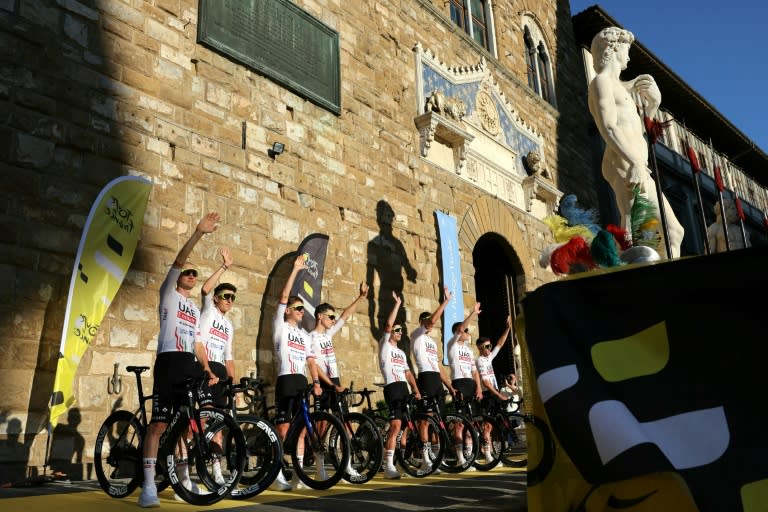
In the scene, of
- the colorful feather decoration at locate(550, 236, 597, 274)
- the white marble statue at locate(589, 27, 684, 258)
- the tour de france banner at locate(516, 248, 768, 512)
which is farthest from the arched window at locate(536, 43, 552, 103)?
the tour de france banner at locate(516, 248, 768, 512)

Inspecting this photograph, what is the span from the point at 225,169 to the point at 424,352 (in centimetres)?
306

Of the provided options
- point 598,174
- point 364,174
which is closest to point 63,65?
point 364,174

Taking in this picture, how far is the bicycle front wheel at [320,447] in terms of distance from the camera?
201 inches

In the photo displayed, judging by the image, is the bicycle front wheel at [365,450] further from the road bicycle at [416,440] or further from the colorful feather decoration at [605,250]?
the colorful feather decoration at [605,250]

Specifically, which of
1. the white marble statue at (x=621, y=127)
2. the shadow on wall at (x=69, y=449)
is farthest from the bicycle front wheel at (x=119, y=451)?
the white marble statue at (x=621, y=127)

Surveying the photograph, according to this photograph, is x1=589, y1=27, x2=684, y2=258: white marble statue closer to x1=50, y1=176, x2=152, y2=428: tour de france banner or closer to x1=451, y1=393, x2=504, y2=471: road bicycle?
x1=451, y1=393, x2=504, y2=471: road bicycle

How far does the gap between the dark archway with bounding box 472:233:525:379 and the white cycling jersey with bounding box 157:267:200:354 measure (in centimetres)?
898

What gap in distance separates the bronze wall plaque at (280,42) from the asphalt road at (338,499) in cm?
507

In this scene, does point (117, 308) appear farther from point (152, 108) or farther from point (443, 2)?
point (443, 2)

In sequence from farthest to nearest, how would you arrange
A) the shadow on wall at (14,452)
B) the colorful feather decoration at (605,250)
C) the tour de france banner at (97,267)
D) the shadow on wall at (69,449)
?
the shadow on wall at (69,449), the tour de france banner at (97,267), the shadow on wall at (14,452), the colorful feather decoration at (605,250)

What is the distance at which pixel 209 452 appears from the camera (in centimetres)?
416

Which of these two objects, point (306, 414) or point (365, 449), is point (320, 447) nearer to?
point (306, 414)

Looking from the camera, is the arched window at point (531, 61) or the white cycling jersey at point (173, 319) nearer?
the white cycling jersey at point (173, 319)

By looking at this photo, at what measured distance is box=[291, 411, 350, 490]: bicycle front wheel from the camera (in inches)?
201
